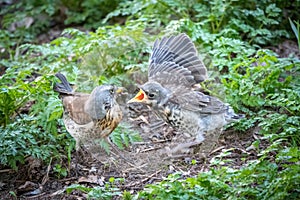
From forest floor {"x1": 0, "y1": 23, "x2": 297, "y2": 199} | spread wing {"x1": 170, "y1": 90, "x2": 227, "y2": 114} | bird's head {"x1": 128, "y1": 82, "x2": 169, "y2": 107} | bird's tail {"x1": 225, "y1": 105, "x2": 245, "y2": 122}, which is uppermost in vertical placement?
bird's head {"x1": 128, "y1": 82, "x2": 169, "y2": 107}

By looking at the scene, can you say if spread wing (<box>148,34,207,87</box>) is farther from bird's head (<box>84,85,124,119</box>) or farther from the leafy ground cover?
bird's head (<box>84,85,124,119</box>)

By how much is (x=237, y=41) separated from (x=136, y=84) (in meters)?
1.26

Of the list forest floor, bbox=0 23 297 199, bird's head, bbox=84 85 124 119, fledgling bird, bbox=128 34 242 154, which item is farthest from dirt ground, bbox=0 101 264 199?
bird's head, bbox=84 85 124 119

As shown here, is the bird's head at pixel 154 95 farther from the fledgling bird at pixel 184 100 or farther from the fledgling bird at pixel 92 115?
the fledgling bird at pixel 92 115

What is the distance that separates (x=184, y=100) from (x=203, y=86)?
69 centimetres

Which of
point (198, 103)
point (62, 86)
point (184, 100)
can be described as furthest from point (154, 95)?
point (62, 86)

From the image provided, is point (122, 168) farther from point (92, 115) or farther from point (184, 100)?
point (184, 100)

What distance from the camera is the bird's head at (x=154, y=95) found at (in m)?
5.79

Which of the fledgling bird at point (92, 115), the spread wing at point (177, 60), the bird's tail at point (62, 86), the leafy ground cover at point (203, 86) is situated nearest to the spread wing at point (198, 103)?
the spread wing at point (177, 60)

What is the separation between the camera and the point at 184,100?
19.1 feet

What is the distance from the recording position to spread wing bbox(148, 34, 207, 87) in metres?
6.12

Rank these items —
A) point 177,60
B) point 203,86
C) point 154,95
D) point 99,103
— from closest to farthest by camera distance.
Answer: point 99,103
point 154,95
point 177,60
point 203,86

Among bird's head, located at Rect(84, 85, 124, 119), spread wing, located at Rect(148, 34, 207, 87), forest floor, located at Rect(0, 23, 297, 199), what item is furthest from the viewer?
spread wing, located at Rect(148, 34, 207, 87)

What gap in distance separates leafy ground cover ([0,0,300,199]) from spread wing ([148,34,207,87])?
14.8 inches
